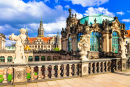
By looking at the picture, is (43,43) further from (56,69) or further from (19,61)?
(19,61)

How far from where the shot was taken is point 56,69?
6504 millimetres

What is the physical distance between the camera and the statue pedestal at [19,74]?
197 inches

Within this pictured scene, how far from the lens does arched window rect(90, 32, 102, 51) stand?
18.0 metres

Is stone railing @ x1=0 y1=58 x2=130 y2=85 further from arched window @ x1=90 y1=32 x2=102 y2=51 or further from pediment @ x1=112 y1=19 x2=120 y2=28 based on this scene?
pediment @ x1=112 y1=19 x2=120 y2=28

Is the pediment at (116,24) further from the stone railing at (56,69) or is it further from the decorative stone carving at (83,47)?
the decorative stone carving at (83,47)

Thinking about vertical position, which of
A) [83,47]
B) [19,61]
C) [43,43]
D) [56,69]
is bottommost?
[56,69]

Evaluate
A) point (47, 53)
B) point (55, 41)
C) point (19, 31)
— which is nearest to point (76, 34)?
point (19, 31)

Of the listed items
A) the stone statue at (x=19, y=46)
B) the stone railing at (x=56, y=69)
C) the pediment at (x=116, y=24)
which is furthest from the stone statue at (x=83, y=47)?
the pediment at (x=116, y=24)

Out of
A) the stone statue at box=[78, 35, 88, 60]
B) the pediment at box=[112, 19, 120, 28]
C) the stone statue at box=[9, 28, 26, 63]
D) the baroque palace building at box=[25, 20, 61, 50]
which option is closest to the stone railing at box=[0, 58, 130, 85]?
the stone statue at box=[9, 28, 26, 63]

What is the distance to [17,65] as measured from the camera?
509cm

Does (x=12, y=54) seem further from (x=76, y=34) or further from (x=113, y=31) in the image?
(x=113, y=31)

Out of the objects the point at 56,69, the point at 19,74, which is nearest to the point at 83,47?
A: the point at 56,69

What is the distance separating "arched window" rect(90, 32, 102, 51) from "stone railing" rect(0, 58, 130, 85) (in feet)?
32.3

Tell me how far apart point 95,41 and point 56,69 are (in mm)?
13320
